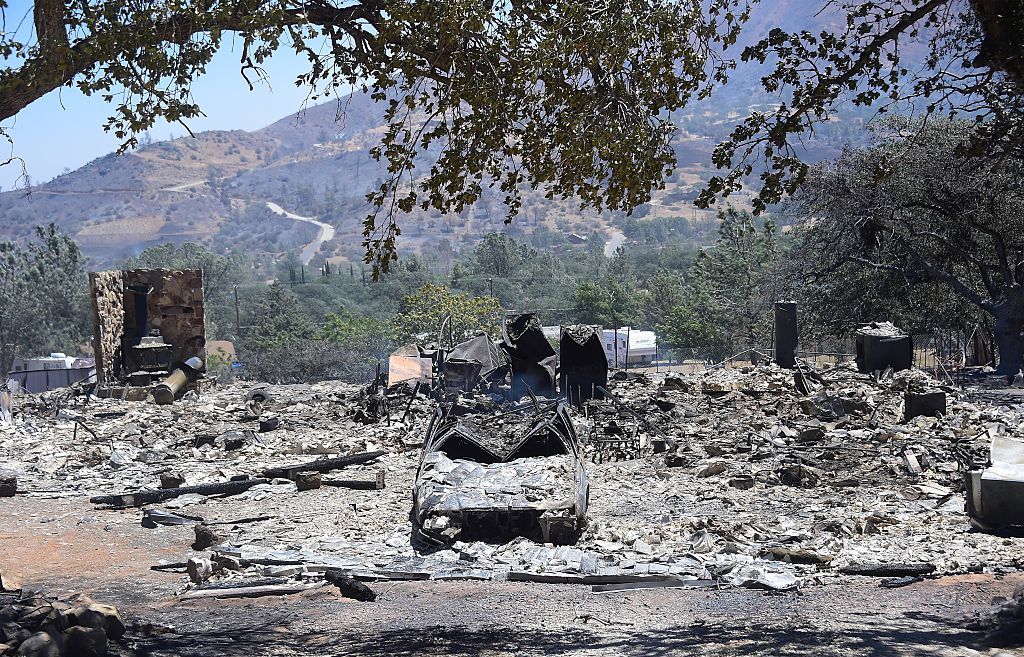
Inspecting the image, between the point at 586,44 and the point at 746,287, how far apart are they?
42067mm

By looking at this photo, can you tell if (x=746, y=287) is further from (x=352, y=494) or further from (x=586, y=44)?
(x=586, y=44)

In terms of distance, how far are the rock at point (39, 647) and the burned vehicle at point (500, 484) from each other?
4700mm

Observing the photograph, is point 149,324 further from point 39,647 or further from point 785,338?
point 39,647

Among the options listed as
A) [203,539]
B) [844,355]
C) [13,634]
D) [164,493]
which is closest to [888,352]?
[844,355]

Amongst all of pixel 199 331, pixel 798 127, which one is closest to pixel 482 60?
pixel 798 127

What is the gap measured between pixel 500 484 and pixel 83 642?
5.34 meters

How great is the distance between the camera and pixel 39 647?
A: 5.98 metres

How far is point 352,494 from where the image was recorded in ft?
46.4

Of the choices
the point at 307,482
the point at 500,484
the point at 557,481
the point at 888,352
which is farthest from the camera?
the point at 888,352

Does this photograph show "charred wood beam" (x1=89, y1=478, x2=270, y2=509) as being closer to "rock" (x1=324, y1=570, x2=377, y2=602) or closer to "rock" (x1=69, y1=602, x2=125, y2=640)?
"rock" (x1=324, y1=570, x2=377, y2=602)

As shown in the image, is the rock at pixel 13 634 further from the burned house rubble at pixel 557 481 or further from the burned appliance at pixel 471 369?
the burned appliance at pixel 471 369

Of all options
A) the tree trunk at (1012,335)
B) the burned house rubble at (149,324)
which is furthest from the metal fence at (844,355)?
the burned house rubble at (149,324)

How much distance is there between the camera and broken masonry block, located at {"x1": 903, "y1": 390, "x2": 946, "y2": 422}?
16.1 meters

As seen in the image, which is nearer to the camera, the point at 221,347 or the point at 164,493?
the point at 164,493
